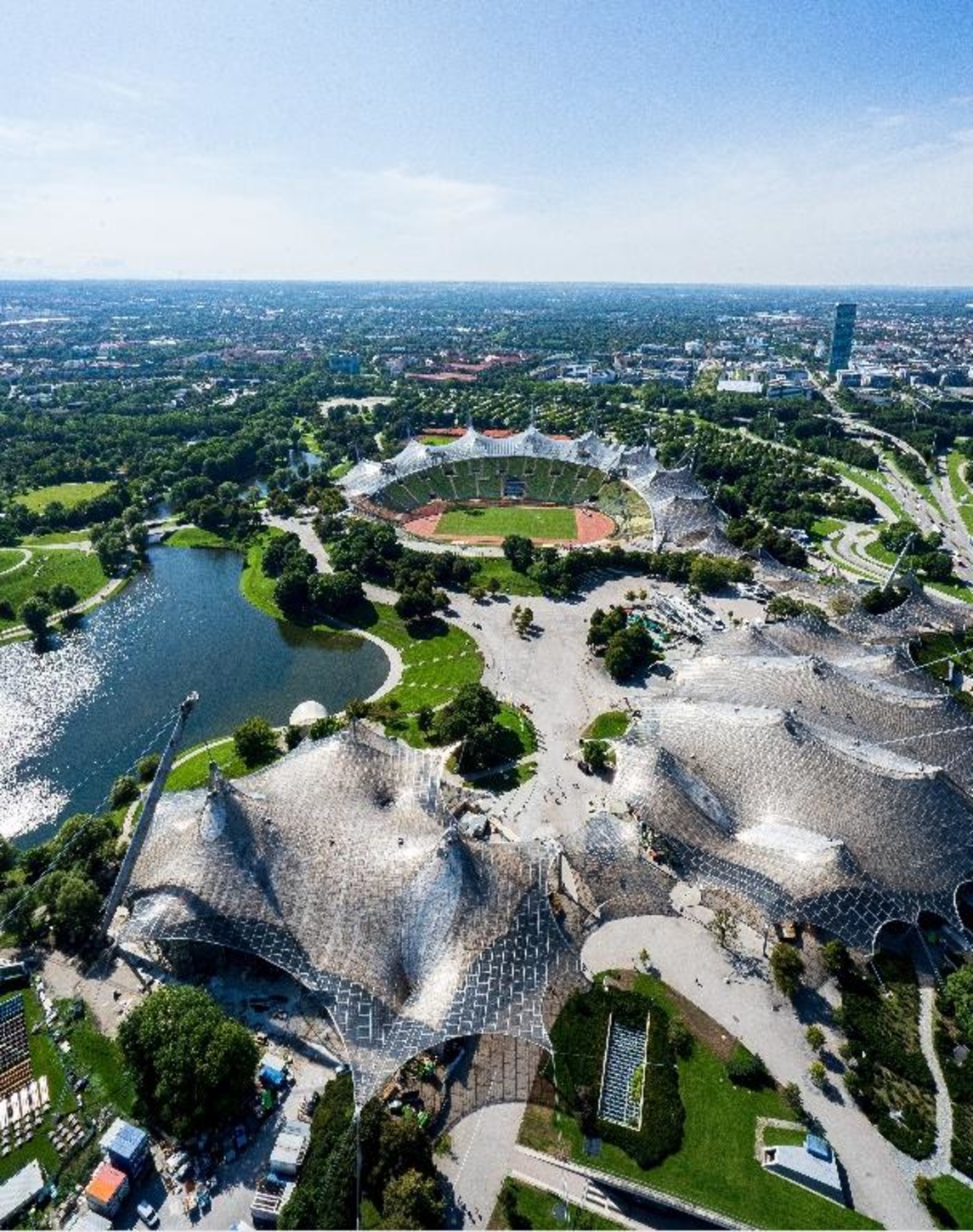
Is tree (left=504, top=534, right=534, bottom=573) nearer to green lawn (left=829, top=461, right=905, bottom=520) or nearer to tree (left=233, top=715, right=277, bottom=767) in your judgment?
tree (left=233, top=715, right=277, bottom=767)

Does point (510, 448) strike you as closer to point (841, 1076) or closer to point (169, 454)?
point (169, 454)

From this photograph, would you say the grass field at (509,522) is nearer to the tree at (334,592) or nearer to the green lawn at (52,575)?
the tree at (334,592)

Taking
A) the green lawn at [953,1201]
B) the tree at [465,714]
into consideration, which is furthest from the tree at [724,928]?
the tree at [465,714]

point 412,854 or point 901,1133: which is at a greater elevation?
point 412,854

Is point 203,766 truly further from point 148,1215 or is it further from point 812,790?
point 812,790

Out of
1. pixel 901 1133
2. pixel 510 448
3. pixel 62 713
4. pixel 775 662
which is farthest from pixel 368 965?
pixel 510 448

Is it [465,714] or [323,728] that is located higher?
[465,714]

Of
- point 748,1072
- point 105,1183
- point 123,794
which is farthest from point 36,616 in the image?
point 748,1072
